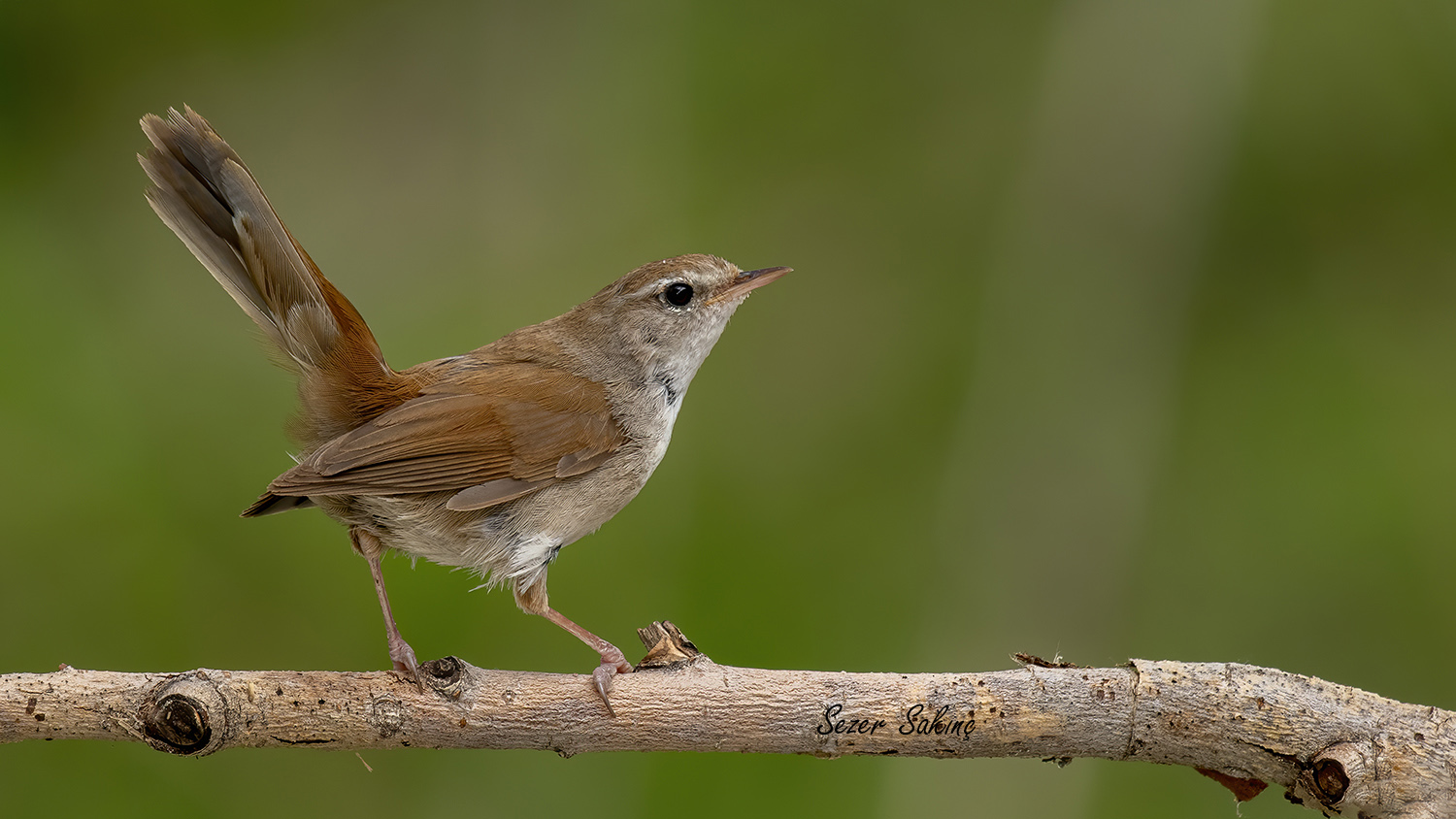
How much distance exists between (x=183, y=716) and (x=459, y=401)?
942 mm

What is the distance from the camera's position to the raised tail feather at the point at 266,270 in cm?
264

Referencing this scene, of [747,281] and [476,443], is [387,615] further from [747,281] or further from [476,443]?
[747,281]

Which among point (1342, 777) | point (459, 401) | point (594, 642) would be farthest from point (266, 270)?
point (1342, 777)

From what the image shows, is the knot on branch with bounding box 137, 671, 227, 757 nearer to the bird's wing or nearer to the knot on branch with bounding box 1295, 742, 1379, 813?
the bird's wing

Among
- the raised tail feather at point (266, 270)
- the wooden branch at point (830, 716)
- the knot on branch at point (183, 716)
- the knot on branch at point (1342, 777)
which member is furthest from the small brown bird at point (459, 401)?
the knot on branch at point (1342, 777)

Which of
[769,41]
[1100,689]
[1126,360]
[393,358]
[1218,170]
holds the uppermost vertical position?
[769,41]

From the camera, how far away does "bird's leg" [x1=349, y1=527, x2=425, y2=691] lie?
2664 mm

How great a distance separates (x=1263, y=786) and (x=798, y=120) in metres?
2.91

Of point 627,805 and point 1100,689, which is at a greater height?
point 1100,689

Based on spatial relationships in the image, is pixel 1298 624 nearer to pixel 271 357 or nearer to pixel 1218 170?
pixel 1218 170

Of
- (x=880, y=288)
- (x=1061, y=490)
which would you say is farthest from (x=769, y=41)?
(x=1061, y=490)

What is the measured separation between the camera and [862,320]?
4477 millimetres

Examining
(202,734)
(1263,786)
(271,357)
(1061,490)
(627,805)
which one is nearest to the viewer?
(202,734)

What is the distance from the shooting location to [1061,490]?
→ 14.0 feet
